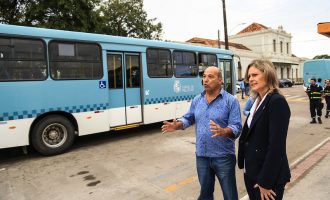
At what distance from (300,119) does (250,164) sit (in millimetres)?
11569

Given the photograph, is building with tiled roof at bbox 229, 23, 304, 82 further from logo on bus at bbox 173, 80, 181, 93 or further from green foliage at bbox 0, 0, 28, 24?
logo on bus at bbox 173, 80, 181, 93

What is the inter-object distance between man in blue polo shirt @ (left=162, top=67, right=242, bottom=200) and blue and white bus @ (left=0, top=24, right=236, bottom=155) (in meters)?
5.30

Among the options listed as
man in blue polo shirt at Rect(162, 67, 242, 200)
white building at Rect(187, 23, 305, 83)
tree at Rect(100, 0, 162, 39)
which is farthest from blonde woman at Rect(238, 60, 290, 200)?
white building at Rect(187, 23, 305, 83)

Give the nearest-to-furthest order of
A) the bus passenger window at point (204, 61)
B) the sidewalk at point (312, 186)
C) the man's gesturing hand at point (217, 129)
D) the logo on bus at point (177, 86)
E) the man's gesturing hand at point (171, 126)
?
the man's gesturing hand at point (217, 129) < the man's gesturing hand at point (171, 126) < the sidewalk at point (312, 186) < the logo on bus at point (177, 86) < the bus passenger window at point (204, 61)

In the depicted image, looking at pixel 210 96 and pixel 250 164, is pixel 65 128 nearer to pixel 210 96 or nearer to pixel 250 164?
pixel 210 96

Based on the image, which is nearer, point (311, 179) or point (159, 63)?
point (311, 179)

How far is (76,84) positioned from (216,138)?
18.8ft

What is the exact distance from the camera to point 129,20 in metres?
32.6

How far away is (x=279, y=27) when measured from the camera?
230 ft

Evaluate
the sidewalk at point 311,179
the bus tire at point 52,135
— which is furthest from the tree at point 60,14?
the sidewalk at point 311,179

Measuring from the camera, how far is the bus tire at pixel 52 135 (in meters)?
7.49

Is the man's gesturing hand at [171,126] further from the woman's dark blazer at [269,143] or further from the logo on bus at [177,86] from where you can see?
the logo on bus at [177,86]

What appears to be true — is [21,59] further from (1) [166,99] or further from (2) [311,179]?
(2) [311,179]

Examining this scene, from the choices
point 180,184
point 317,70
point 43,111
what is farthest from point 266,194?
point 317,70
